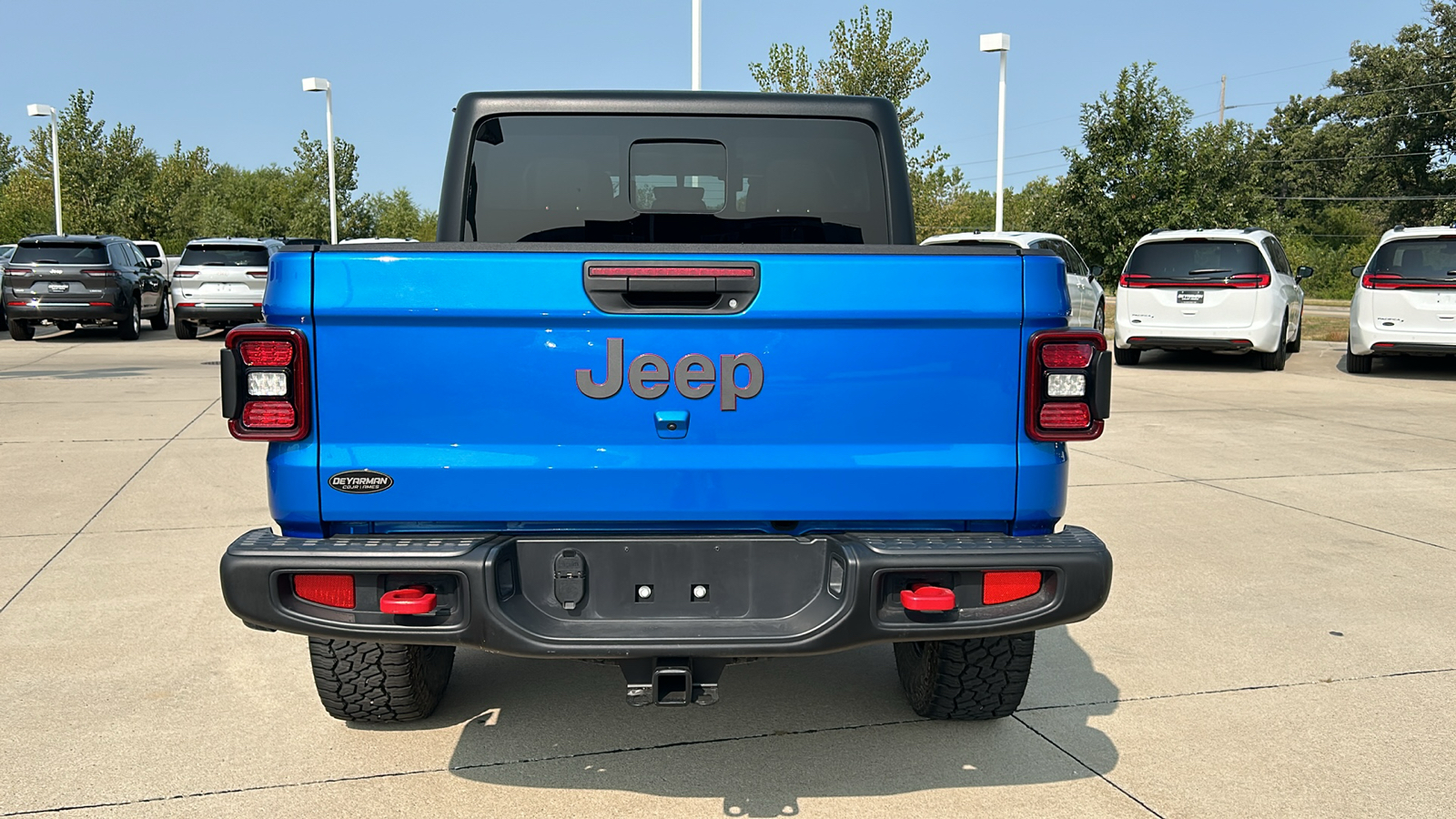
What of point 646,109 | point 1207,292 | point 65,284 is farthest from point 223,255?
point 646,109

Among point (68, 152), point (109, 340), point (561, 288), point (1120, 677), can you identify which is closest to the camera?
point (561, 288)

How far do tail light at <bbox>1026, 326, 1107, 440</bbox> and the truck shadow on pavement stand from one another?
1133mm

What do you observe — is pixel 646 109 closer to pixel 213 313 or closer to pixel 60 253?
pixel 213 313

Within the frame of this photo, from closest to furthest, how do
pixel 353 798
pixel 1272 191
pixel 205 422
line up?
pixel 353 798
pixel 205 422
pixel 1272 191

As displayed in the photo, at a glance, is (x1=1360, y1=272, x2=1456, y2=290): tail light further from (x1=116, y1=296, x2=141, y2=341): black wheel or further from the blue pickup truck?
(x1=116, y1=296, x2=141, y2=341): black wheel

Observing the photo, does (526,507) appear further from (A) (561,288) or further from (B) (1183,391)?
(B) (1183,391)

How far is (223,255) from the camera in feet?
68.7

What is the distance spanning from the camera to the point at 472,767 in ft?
12.3

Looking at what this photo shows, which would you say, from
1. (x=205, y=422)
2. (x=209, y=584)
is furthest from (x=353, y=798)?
(x=205, y=422)

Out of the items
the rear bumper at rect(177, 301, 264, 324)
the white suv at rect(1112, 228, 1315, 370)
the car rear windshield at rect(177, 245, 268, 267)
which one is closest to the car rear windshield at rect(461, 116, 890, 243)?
the white suv at rect(1112, 228, 1315, 370)

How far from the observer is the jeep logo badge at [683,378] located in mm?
3092

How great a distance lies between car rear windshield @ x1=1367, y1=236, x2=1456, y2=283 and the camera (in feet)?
48.0

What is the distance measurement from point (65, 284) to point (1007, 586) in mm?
20399

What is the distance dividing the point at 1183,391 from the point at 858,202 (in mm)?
10580
